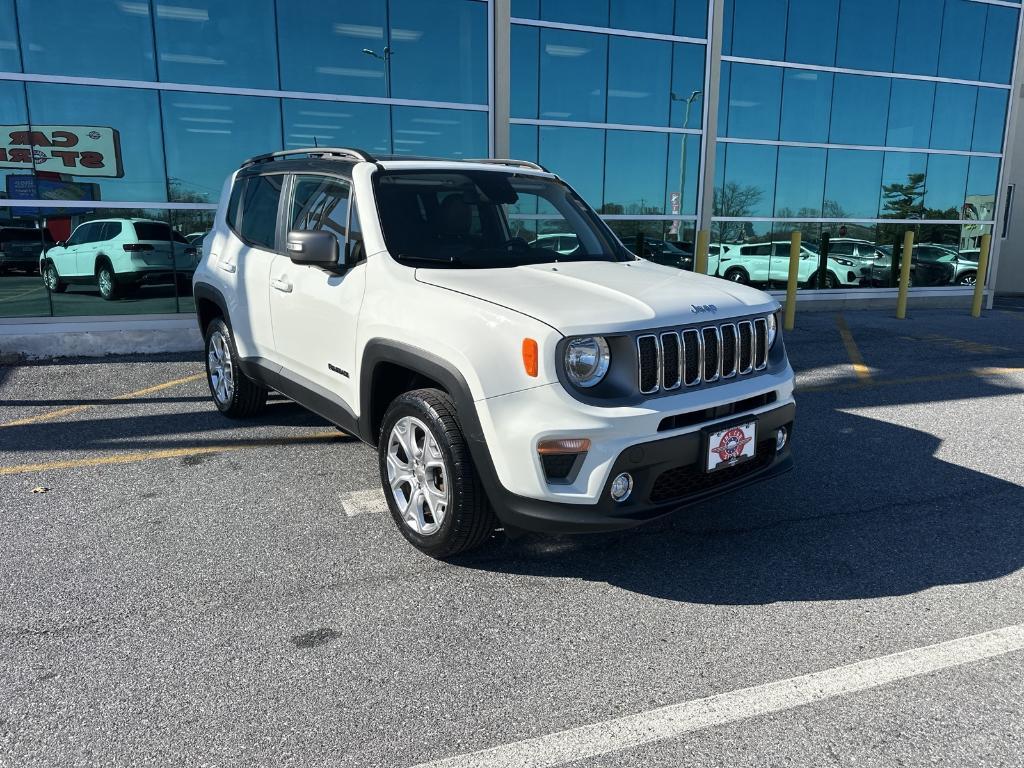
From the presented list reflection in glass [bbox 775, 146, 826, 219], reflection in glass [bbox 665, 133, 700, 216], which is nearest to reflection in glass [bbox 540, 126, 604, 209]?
reflection in glass [bbox 665, 133, 700, 216]

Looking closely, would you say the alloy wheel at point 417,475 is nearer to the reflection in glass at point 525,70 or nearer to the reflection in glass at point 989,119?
the reflection in glass at point 525,70

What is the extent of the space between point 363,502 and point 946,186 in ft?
54.0

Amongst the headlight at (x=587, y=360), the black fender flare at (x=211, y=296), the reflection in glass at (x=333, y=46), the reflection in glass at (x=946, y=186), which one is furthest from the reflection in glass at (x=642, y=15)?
the headlight at (x=587, y=360)

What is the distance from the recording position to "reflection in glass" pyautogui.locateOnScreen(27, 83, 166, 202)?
30.1 ft

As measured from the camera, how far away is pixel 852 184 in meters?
15.4

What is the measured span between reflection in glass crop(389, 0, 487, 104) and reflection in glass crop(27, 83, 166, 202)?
10.3ft

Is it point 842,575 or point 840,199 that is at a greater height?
point 840,199

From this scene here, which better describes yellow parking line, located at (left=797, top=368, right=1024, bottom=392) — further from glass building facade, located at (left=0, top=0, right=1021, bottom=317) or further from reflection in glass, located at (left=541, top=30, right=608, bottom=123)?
reflection in glass, located at (left=541, top=30, right=608, bottom=123)

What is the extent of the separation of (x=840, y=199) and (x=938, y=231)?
8.93 feet

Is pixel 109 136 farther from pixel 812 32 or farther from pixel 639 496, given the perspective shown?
pixel 812 32

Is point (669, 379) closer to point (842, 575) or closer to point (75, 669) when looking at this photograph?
point (842, 575)

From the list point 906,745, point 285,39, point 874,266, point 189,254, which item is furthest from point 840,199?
point 906,745

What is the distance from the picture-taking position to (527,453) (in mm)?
3025

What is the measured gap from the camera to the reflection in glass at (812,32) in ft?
47.0
